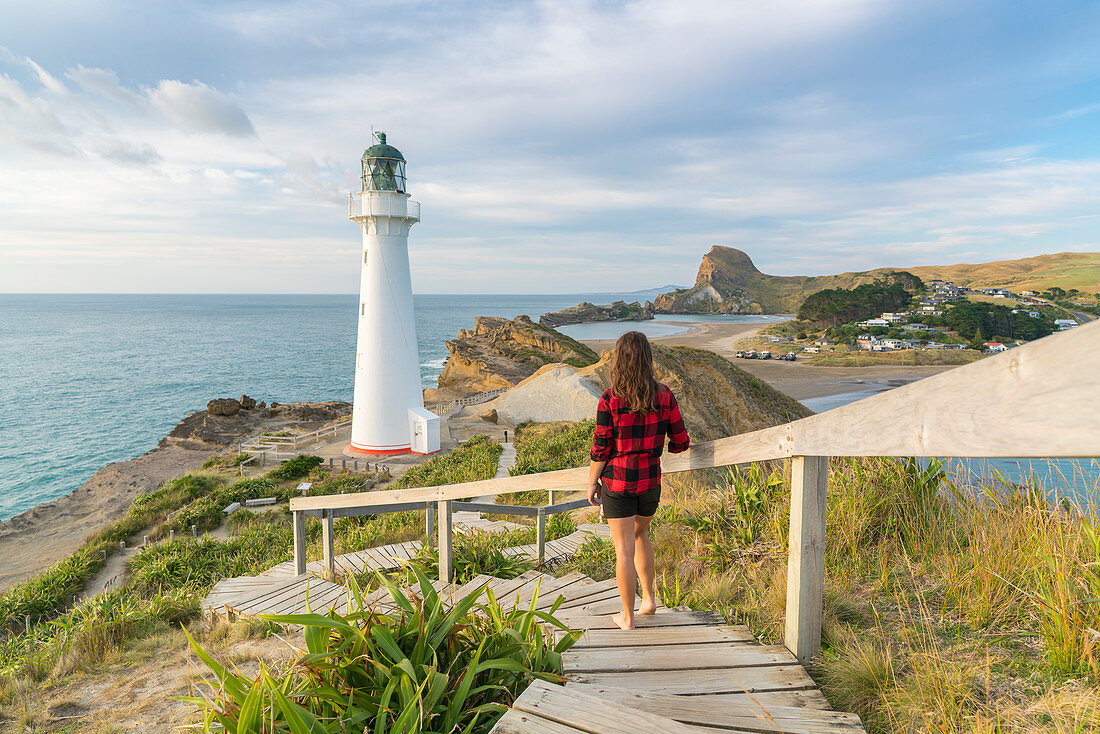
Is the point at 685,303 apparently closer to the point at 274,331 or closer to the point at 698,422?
the point at 274,331

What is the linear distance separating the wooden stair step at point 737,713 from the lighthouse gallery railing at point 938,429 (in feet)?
1.76

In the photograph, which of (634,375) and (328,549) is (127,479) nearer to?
(328,549)

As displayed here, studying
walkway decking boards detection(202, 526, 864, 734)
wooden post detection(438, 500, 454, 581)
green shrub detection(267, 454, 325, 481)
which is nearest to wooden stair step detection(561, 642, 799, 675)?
walkway decking boards detection(202, 526, 864, 734)

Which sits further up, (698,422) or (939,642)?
(939,642)

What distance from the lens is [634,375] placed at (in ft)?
10.3

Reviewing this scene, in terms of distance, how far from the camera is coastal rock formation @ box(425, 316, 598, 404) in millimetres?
42625

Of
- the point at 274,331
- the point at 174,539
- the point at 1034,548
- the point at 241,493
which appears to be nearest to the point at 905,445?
the point at 1034,548

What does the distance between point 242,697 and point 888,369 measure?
6120 cm

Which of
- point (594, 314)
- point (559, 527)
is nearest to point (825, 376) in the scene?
point (559, 527)

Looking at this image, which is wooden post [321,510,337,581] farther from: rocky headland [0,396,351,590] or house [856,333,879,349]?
house [856,333,879,349]

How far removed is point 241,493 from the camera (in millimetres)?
16562

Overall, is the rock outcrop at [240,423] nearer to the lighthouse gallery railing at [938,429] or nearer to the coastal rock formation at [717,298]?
the lighthouse gallery railing at [938,429]

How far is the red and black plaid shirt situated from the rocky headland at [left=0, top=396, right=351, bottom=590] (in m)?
16.1

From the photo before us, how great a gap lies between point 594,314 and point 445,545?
141973 millimetres
